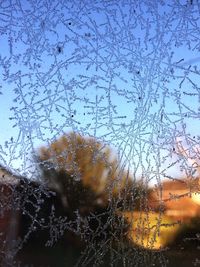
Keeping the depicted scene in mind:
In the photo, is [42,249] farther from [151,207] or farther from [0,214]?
[151,207]

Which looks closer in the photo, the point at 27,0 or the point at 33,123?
the point at 33,123

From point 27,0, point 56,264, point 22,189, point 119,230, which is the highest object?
point 27,0

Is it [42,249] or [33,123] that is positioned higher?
[33,123]

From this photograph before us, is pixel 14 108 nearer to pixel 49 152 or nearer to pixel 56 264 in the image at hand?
pixel 49 152

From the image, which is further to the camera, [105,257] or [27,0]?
[27,0]

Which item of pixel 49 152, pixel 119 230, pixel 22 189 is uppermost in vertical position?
pixel 49 152

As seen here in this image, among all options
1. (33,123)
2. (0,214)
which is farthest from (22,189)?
(33,123)

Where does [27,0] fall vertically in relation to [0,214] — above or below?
above

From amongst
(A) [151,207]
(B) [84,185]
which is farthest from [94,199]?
(A) [151,207]

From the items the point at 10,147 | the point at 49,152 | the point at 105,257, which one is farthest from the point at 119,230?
the point at 10,147
